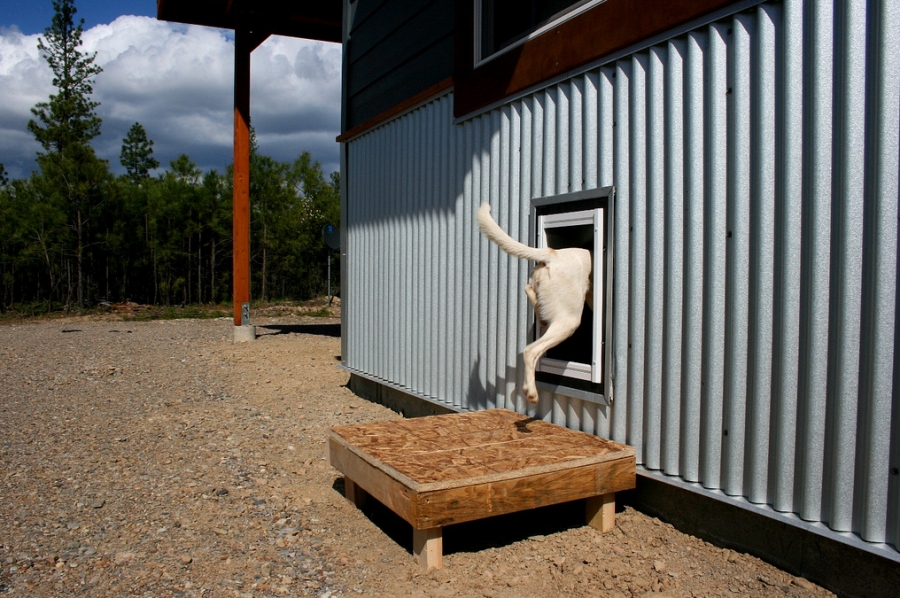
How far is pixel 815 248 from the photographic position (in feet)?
10.8

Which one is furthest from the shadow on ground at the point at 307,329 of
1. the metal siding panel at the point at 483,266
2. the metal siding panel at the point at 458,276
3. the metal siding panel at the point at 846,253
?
the metal siding panel at the point at 846,253

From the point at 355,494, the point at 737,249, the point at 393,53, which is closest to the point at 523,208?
the point at 737,249

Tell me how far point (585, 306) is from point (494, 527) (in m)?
1.68

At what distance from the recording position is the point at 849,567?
10.4 feet

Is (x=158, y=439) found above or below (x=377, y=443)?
below

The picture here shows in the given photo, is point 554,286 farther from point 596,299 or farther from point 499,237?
point 499,237

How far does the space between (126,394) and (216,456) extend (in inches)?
148

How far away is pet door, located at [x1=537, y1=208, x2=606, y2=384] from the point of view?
185 inches

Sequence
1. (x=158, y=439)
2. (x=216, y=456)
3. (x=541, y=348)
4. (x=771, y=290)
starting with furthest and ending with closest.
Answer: (x=158, y=439) < (x=216, y=456) < (x=541, y=348) < (x=771, y=290)

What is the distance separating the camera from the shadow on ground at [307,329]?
54.9ft

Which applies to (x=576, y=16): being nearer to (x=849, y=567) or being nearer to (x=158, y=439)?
(x=849, y=567)

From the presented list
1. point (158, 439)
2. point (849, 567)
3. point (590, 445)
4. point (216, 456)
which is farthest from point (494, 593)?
point (158, 439)

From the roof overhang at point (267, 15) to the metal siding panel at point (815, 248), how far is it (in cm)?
1140

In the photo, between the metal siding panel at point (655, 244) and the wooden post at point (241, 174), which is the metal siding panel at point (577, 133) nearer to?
the metal siding panel at point (655, 244)
